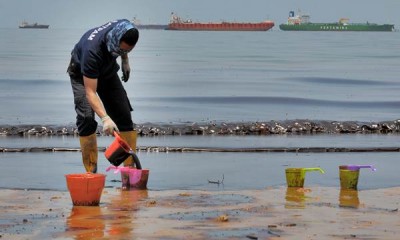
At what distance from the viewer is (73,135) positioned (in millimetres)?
16922

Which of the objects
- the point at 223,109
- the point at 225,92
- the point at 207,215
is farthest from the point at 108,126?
the point at 225,92

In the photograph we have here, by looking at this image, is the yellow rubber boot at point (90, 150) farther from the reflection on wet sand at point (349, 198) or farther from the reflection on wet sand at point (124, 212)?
the reflection on wet sand at point (349, 198)

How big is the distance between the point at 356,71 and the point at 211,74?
23.0ft

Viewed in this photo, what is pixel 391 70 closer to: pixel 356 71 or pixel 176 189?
Result: pixel 356 71

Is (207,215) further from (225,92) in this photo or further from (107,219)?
(225,92)

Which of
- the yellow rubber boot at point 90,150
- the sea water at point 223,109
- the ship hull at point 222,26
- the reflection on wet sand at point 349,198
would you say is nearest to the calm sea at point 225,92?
the sea water at point 223,109

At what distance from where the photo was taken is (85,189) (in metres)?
8.67

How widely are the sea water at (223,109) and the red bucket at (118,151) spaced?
96cm

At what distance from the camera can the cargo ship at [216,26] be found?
534 ft

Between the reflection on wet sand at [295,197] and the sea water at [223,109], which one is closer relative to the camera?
the reflection on wet sand at [295,197]

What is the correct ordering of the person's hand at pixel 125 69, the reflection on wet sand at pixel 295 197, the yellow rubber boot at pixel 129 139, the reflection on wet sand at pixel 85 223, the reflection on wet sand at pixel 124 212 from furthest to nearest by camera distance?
1. the yellow rubber boot at pixel 129 139
2. the person's hand at pixel 125 69
3. the reflection on wet sand at pixel 295 197
4. the reflection on wet sand at pixel 124 212
5. the reflection on wet sand at pixel 85 223

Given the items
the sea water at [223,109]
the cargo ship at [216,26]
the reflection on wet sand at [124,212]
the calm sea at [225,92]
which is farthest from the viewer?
the cargo ship at [216,26]

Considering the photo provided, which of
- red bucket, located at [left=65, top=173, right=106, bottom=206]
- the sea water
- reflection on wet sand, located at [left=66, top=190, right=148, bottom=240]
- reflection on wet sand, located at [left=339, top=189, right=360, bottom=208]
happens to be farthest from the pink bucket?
reflection on wet sand, located at [left=339, top=189, right=360, bottom=208]

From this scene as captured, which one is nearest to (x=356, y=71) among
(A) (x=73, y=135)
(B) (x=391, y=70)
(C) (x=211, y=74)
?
(B) (x=391, y=70)
